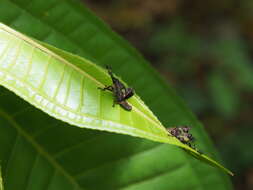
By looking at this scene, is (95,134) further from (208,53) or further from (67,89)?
(208,53)

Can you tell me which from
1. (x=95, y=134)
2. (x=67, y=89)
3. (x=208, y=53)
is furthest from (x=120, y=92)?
(x=208, y=53)

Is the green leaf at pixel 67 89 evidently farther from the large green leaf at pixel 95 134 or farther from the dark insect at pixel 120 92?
the large green leaf at pixel 95 134

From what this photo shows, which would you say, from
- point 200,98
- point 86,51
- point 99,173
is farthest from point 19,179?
point 200,98

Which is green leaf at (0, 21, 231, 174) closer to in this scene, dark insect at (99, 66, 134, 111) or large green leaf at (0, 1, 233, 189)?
dark insect at (99, 66, 134, 111)

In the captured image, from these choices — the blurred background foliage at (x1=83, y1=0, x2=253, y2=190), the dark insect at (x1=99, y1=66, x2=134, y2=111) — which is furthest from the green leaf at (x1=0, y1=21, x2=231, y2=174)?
the blurred background foliage at (x1=83, y1=0, x2=253, y2=190)

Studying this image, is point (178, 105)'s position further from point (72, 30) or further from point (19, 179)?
point (19, 179)

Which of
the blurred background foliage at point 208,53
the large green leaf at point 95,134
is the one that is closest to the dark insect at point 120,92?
the large green leaf at point 95,134
